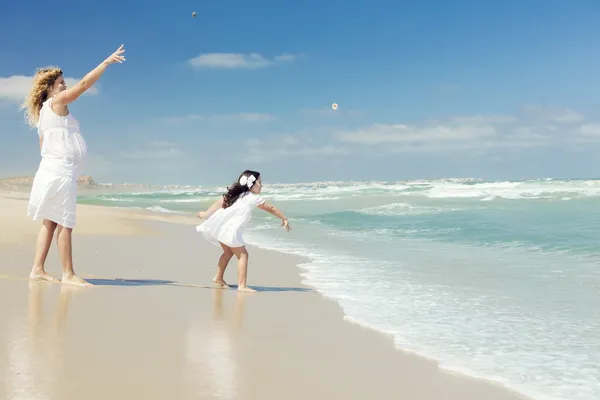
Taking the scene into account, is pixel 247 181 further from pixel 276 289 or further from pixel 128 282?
pixel 128 282

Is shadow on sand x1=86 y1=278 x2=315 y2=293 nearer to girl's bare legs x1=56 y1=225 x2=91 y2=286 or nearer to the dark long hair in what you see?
girl's bare legs x1=56 y1=225 x2=91 y2=286

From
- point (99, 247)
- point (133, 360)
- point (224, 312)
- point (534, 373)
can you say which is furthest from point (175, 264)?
point (534, 373)

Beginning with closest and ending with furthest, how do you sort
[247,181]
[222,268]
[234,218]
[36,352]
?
[36,352], [222,268], [234,218], [247,181]

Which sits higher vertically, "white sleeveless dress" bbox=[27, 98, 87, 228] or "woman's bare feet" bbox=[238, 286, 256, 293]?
"white sleeveless dress" bbox=[27, 98, 87, 228]

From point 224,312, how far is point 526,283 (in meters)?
3.69

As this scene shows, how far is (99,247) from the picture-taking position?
31.4ft

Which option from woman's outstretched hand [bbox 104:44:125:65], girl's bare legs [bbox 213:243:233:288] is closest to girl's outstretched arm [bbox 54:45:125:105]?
woman's outstretched hand [bbox 104:44:125:65]

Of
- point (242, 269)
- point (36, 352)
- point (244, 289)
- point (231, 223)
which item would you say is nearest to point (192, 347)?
point (36, 352)

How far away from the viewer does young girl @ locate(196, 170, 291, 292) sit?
6.54 m

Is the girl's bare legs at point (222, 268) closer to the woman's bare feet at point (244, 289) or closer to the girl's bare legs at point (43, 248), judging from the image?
the woman's bare feet at point (244, 289)

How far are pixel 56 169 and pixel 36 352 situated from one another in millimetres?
2666

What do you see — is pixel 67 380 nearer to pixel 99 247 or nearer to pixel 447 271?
pixel 447 271

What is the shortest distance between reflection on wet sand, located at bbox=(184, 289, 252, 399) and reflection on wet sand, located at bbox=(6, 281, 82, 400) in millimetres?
668

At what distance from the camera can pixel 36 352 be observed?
3502 mm
